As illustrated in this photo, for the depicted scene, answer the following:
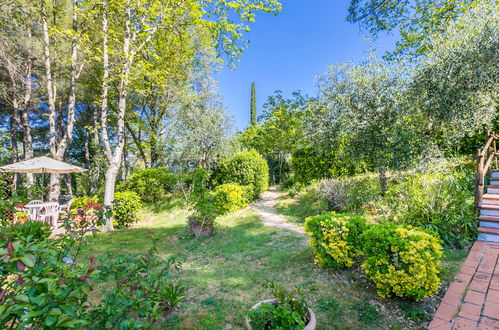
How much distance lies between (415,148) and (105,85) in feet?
34.4

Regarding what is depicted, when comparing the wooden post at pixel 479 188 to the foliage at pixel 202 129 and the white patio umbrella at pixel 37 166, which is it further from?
the white patio umbrella at pixel 37 166

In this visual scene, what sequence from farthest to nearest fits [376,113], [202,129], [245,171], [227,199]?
1. [202,129]
2. [245,171]
3. [227,199]
4. [376,113]

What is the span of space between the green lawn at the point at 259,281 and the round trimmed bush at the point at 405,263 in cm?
25

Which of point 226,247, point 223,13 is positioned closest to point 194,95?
point 223,13

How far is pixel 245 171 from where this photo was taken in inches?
435

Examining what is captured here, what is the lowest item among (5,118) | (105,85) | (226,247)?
(226,247)

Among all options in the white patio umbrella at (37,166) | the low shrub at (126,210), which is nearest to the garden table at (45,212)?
the white patio umbrella at (37,166)

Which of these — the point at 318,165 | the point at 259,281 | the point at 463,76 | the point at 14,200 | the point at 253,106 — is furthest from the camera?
the point at 253,106

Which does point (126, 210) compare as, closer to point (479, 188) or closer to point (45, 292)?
point (45, 292)

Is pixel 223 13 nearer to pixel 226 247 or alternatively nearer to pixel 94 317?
pixel 226 247

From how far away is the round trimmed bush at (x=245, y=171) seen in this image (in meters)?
11.1

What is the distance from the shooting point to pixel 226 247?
559 centimetres

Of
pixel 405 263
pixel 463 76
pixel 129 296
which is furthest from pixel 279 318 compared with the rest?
pixel 463 76

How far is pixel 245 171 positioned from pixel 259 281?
24.8 feet
